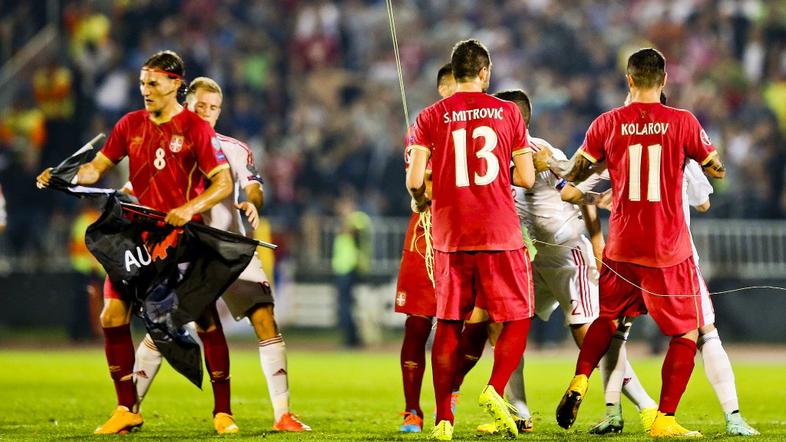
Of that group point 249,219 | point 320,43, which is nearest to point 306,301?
point 320,43

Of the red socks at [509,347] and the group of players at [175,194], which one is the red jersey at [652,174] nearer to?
the red socks at [509,347]

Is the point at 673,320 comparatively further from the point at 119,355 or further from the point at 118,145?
the point at 118,145

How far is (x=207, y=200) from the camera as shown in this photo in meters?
7.71

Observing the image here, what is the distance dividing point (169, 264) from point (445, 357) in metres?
1.88

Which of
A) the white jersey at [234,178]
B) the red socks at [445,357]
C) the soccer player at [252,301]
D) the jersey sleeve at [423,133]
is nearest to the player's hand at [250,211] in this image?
the soccer player at [252,301]

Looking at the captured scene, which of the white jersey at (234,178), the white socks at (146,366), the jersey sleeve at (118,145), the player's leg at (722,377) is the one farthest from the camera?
the white socks at (146,366)

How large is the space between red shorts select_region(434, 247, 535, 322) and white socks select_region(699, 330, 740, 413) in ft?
3.98

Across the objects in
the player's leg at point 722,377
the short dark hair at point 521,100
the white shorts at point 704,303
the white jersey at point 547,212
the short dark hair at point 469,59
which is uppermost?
the short dark hair at point 469,59

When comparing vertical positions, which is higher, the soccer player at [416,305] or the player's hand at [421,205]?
the player's hand at [421,205]

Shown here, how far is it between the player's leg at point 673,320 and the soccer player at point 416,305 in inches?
62.5

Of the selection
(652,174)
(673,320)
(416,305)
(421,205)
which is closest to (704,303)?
(673,320)

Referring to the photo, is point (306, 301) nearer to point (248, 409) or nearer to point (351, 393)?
point (351, 393)

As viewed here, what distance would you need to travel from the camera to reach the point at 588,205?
798 cm

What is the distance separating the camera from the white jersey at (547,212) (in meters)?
8.56
